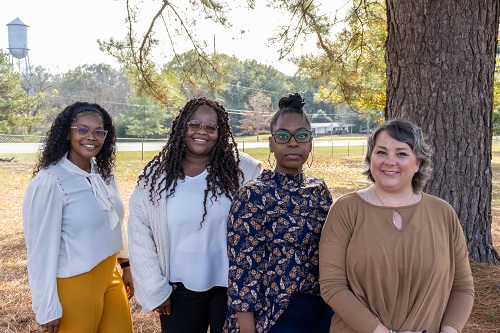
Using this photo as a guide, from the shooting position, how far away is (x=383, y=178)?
74.3 inches

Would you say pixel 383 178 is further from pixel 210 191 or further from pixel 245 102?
pixel 245 102

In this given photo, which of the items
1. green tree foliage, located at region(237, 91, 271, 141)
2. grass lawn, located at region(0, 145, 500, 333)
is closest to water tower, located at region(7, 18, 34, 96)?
green tree foliage, located at region(237, 91, 271, 141)

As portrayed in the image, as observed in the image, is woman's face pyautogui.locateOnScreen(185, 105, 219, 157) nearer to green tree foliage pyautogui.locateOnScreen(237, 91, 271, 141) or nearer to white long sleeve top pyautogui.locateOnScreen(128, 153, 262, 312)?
white long sleeve top pyautogui.locateOnScreen(128, 153, 262, 312)

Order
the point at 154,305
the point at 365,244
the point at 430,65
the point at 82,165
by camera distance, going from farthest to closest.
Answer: the point at 430,65
the point at 82,165
the point at 154,305
the point at 365,244

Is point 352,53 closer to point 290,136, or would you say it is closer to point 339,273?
point 290,136

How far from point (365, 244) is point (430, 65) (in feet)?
7.83

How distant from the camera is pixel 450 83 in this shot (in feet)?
12.2

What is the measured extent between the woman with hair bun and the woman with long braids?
12.7 inches

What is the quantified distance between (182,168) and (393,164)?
1018 millimetres

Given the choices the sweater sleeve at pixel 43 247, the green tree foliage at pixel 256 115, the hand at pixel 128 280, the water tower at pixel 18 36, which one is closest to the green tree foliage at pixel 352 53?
the hand at pixel 128 280

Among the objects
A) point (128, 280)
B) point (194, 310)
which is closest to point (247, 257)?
point (194, 310)

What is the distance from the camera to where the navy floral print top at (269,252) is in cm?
189

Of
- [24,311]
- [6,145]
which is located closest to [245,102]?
[6,145]

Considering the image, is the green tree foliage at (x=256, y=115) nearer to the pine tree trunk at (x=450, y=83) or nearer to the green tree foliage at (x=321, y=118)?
the green tree foliage at (x=321, y=118)
